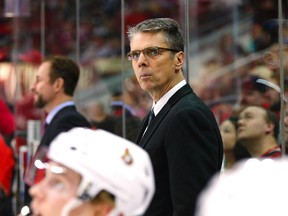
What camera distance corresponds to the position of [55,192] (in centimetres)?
226

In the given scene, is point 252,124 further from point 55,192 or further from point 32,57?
point 32,57

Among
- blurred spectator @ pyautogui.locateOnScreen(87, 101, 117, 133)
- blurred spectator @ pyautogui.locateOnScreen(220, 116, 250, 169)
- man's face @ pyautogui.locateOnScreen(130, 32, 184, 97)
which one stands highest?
man's face @ pyautogui.locateOnScreen(130, 32, 184, 97)

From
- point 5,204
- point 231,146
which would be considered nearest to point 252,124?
point 231,146

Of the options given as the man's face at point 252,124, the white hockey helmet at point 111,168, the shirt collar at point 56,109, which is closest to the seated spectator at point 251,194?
the white hockey helmet at point 111,168

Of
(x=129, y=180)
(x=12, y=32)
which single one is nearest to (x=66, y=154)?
(x=129, y=180)

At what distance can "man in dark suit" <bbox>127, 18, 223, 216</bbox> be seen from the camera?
3074 millimetres

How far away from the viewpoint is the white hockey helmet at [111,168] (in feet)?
6.95

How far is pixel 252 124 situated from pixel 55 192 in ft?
6.96

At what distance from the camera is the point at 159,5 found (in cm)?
600

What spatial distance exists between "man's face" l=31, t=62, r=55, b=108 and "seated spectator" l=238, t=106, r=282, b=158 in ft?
3.63

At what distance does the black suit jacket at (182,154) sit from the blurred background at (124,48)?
80 cm

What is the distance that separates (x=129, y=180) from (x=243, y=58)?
3252 millimetres

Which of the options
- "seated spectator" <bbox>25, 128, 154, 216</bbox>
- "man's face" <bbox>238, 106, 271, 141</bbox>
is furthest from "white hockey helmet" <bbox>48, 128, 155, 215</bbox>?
"man's face" <bbox>238, 106, 271, 141</bbox>

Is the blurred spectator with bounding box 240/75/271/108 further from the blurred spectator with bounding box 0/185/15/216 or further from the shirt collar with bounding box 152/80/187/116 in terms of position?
the blurred spectator with bounding box 0/185/15/216
